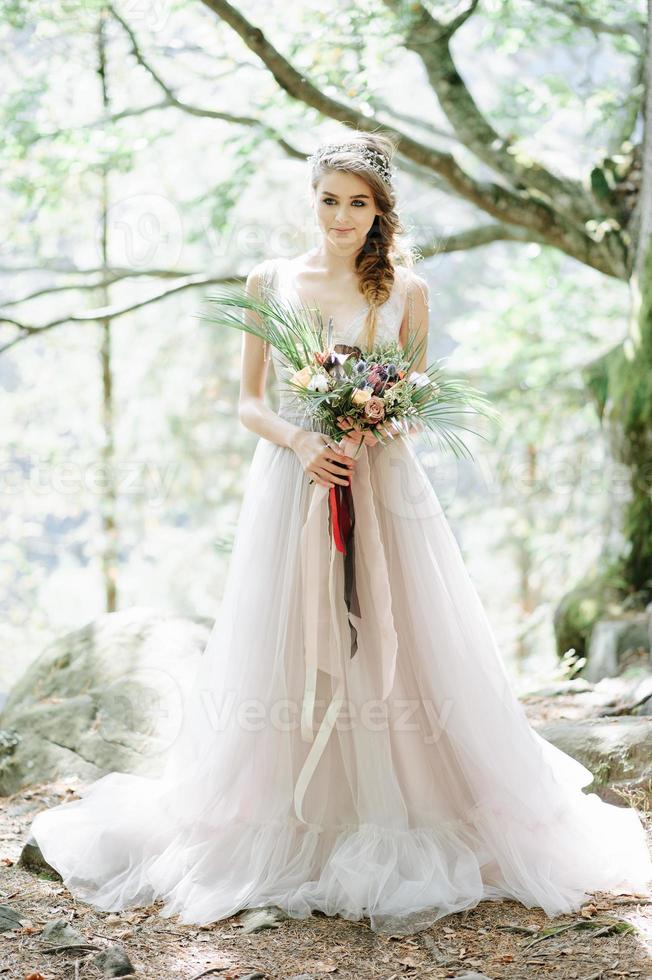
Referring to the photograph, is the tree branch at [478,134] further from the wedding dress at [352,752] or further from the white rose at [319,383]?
the white rose at [319,383]

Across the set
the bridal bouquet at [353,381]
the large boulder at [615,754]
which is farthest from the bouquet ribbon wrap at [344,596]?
the large boulder at [615,754]

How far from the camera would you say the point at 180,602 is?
12859 mm

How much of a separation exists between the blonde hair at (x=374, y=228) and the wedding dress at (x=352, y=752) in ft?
0.22

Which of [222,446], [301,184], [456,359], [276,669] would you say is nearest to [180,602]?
[222,446]

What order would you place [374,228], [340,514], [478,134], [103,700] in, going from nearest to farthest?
[340,514] → [374,228] → [103,700] → [478,134]

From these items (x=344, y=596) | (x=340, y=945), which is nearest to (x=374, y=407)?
(x=344, y=596)

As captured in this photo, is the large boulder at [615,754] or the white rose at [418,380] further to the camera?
the large boulder at [615,754]

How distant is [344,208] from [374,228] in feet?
0.66

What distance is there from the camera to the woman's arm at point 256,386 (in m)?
3.29

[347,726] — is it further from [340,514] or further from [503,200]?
[503,200]

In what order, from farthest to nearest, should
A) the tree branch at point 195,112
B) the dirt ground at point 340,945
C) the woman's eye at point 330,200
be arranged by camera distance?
1. the tree branch at point 195,112
2. the woman's eye at point 330,200
3. the dirt ground at point 340,945

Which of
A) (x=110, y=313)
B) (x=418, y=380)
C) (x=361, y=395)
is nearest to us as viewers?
(x=361, y=395)

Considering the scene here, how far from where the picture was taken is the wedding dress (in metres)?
3.04

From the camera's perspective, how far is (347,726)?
316cm
